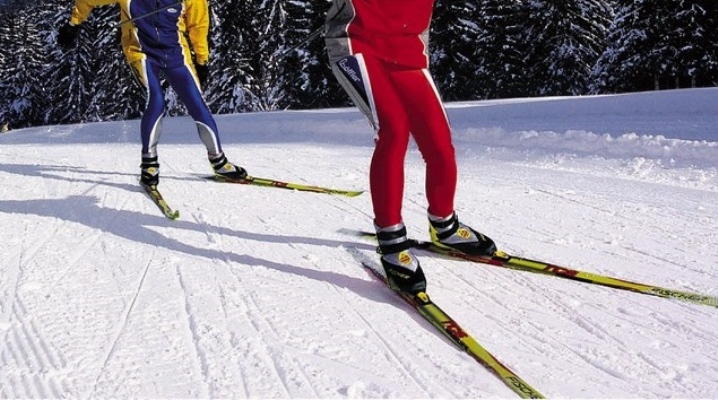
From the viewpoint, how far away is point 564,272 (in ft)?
9.29

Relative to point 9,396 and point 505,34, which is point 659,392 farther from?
point 505,34

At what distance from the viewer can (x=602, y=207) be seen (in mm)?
4180

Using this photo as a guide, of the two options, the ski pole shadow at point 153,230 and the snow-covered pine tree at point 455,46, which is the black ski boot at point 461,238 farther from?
the snow-covered pine tree at point 455,46

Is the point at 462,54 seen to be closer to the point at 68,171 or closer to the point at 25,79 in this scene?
the point at 68,171

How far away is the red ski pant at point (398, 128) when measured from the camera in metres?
2.81

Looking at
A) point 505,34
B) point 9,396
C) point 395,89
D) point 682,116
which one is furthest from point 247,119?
point 505,34

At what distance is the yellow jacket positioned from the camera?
5.10m

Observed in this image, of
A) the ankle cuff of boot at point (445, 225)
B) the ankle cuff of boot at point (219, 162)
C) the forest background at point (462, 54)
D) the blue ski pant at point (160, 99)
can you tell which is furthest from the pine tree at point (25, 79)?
the ankle cuff of boot at point (445, 225)

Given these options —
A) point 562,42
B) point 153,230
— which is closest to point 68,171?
point 153,230

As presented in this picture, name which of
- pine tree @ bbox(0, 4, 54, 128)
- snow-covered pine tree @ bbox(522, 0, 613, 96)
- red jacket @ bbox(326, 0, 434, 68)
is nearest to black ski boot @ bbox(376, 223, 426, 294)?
red jacket @ bbox(326, 0, 434, 68)

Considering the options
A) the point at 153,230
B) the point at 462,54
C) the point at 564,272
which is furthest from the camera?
the point at 462,54

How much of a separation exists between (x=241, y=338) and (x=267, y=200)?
2.54m

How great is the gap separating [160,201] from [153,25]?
159 cm

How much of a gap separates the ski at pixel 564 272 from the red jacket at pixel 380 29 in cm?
98
